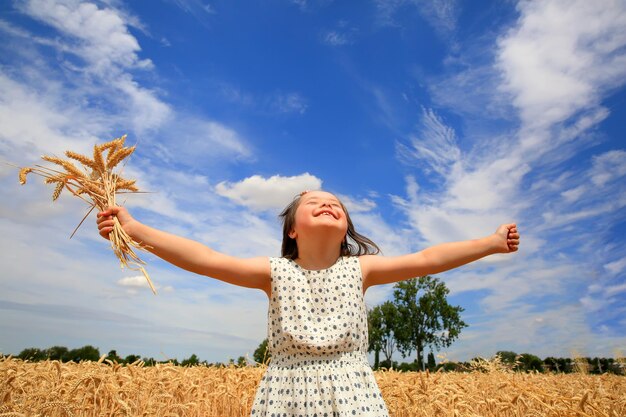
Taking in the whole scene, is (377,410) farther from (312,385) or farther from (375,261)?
(375,261)

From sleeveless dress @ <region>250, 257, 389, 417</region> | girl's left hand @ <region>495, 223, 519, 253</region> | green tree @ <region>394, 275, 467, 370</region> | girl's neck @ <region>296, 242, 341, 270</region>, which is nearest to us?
sleeveless dress @ <region>250, 257, 389, 417</region>

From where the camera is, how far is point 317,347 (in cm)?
351

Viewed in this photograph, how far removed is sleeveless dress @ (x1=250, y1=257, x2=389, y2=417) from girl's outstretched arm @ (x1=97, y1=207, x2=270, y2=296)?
246mm

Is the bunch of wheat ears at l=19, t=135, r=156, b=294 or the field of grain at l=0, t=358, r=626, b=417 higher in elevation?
the bunch of wheat ears at l=19, t=135, r=156, b=294

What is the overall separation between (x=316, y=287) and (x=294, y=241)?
0.77m

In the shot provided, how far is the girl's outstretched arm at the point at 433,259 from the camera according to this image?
4.04 meters

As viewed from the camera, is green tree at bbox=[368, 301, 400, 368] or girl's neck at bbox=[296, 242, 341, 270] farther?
green tree at bbox=[368, 301, 400, 368]

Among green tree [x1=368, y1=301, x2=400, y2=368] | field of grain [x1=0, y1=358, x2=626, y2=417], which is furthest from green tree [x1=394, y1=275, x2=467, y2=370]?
field of grain [x1=0, y1=358, x2=626, y2=417]

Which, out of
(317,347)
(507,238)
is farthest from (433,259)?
(317,347)

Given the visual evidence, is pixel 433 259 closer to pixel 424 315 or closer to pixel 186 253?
pixel 186 253

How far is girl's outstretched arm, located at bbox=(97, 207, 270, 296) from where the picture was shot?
3.68 m

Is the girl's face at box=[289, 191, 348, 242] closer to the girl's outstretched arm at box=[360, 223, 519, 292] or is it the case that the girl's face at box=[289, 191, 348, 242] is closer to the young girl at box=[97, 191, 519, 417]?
the young girl at box=[97, 191, 519, 417]

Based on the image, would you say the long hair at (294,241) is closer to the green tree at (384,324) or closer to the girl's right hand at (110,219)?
the girl's right hand at (110,219)

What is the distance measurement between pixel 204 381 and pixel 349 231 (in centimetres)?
329
